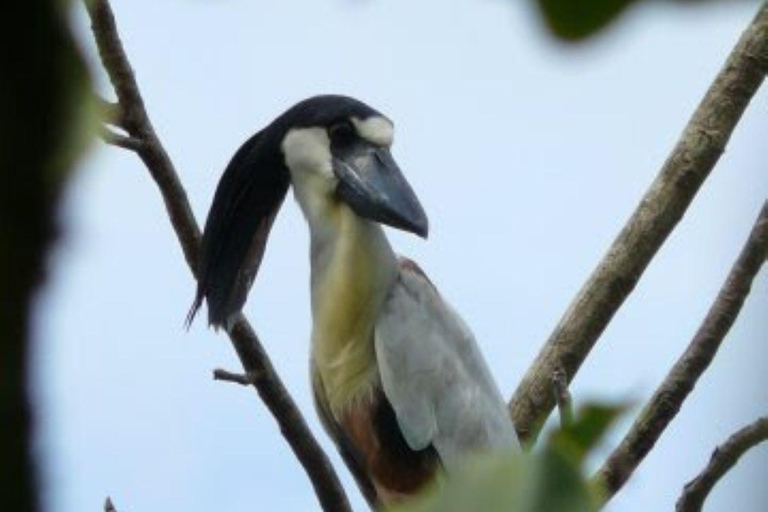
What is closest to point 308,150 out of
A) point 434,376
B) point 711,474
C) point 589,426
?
point 434,376

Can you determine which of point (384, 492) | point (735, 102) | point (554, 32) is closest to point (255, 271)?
point (384, 492)

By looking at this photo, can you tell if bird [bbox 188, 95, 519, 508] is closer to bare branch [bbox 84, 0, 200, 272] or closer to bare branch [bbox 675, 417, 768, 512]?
bare branch [bbox 84, 0, 200, 272]

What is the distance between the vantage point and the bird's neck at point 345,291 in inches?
132

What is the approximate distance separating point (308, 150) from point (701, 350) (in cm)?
135

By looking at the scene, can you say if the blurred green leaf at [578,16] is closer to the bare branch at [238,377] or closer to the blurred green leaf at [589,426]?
the blurred green leaf at [589,426]

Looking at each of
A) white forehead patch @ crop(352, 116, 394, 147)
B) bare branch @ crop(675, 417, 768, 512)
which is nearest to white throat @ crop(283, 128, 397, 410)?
white forehead patch @ crop(352, 116, 394, 147)

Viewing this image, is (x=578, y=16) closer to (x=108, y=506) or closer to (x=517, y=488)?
(x=517, y=488)

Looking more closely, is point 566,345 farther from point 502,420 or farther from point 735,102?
point 735,102

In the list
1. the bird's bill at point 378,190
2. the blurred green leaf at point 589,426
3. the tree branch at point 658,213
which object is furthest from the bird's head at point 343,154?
the blurred green leaf at point 589,426

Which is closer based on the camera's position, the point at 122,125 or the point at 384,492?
the point at 122,125

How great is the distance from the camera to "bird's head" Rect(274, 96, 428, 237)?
3.30 m

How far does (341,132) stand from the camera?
350 cm

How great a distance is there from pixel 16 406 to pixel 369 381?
123 inches

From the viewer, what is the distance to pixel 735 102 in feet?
9.57
